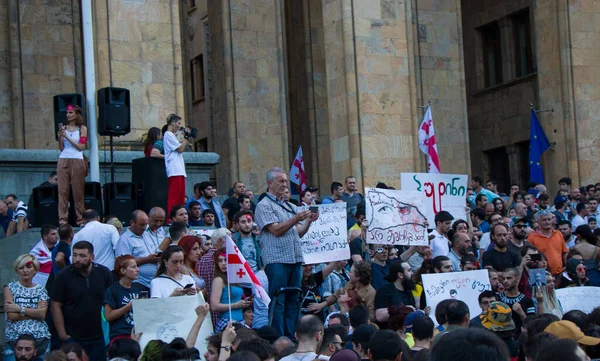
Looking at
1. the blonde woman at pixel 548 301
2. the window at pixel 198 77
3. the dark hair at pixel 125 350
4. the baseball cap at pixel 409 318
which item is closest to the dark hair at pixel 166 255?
the dark hair at pixel 125 350

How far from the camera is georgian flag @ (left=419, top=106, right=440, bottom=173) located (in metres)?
22.2

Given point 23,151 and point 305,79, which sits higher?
point 305,79

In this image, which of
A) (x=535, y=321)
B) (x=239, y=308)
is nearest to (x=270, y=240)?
(x=239, y=308)

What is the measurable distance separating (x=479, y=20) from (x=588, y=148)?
8.66 m

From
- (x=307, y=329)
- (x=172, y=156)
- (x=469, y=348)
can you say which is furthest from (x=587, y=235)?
(x=469, y=348)

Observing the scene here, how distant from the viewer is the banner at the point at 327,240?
46.4 ft

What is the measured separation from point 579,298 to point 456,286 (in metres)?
1.40

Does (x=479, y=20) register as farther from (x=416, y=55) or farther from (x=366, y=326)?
(x=366, y=326)

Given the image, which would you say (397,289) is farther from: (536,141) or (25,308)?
(536,141)

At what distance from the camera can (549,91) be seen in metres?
27.5

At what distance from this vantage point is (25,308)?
461 inches

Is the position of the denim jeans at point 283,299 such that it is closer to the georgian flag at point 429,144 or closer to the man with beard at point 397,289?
the man with beard at point 397,289

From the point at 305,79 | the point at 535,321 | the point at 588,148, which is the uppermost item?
the point at 305,79

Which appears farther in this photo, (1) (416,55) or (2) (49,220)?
(1) (416,55)
